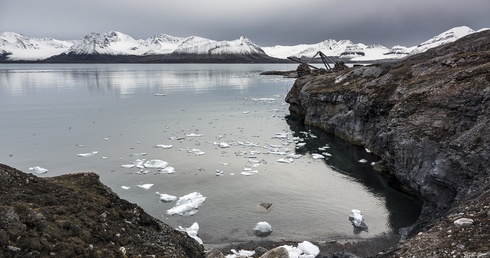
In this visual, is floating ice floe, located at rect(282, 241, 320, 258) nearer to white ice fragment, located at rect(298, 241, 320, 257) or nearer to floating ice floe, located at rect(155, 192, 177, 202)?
white ice fragment, located at rect(298, 241, 320, 257)

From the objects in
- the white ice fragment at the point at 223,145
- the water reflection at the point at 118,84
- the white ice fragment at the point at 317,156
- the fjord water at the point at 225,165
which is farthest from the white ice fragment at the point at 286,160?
the water reflection at the point at 118,84

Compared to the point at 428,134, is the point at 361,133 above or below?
below

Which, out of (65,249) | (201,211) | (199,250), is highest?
(65,249)

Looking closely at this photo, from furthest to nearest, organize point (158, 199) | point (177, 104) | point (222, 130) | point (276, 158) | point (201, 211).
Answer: point (177, 104) → point (222, 130) → point (276, 158) → point (158, 199) → point (201, 211)

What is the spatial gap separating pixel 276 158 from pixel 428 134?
11612mm

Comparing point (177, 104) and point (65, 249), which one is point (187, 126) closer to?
point (177, 104)

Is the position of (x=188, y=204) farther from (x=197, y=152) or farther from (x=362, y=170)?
(x=362, y=170)

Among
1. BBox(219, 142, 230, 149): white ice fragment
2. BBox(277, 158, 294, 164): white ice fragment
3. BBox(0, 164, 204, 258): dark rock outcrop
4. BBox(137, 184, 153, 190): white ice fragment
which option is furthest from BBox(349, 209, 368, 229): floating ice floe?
BBox(219, 142, 230, 149): white ice fragment

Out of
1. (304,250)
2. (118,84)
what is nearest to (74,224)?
(304,250)

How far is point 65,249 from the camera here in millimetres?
7059

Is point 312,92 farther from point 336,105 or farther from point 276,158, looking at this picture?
point 276,158

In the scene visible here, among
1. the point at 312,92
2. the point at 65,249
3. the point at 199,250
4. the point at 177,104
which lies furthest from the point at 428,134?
the point at 177,104

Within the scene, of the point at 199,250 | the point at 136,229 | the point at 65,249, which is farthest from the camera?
the point at 199,250

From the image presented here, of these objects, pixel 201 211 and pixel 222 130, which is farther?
pixel 222 130
